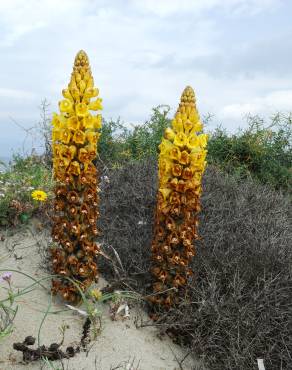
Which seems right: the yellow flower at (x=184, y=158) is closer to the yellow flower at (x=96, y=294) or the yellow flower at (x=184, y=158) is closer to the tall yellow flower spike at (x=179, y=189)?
the tall yellow flower spike at (x=179, y=189)

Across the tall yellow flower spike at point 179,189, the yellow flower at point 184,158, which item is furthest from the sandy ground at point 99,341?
the yellow flower at point 184,158

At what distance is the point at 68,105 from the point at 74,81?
0.19 meters

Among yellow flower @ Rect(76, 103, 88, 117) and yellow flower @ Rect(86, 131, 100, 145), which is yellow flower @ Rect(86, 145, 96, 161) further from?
yellow flower @ Rect(76, 103, 88, 117)

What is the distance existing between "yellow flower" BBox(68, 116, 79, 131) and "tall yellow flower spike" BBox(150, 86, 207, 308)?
0.63 m

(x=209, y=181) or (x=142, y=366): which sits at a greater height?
(x=209, y=181)

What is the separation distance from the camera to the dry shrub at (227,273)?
3.86 metres

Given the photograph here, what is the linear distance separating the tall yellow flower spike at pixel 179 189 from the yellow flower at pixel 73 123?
633 millimetres

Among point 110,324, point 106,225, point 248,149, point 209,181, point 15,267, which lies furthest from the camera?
point 248,149

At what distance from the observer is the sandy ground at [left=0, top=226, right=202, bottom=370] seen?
11.4ft

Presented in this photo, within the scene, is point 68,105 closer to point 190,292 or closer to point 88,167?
point 88,167

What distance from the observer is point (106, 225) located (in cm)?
534

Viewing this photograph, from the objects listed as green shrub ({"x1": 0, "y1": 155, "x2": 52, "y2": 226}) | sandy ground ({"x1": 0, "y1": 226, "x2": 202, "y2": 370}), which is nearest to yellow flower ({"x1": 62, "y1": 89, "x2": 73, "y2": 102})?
sandy ground ({"x1": 0, "y1": 226, "x2": 202, "y2": 370})

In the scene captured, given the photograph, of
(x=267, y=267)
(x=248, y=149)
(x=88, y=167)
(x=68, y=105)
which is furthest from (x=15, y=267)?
(x=248, y=149)

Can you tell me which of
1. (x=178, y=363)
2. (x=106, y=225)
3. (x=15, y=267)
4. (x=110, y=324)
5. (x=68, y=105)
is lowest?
(x=178, y=363)
